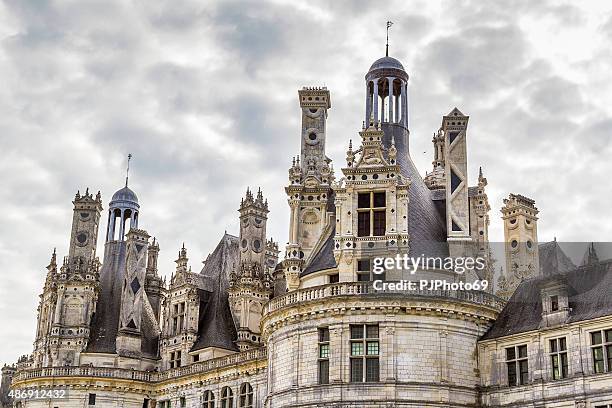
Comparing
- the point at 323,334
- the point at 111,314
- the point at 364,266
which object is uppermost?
the point at 111,314

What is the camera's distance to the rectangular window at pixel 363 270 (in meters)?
45.6

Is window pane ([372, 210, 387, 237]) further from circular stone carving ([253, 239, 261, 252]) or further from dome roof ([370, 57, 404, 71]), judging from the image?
circular stone carving ([253, 239, 261, 252])

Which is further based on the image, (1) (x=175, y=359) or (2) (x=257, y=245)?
(1) (x=175, y=359)

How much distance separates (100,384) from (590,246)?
1342 inches

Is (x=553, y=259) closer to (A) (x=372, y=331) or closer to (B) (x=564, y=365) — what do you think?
(B) (x=564, y=365)

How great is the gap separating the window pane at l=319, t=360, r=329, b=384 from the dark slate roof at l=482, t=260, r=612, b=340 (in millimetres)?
7907

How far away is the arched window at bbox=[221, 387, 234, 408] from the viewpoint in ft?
182

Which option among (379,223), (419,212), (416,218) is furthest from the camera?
(419,212)

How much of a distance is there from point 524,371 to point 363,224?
35.8 feet

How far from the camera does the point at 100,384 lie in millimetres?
63031

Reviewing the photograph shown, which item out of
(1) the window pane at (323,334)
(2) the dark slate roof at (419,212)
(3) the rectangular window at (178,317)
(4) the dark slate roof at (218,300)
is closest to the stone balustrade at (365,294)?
(1) the window pane at (323,334)

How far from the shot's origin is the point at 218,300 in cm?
6353

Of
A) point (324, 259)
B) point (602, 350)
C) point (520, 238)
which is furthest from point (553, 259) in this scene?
point (602, 350)

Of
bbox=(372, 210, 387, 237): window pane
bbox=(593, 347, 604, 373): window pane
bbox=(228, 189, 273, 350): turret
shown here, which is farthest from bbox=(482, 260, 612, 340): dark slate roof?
bbox=(228, 189, 273, 350): turret
